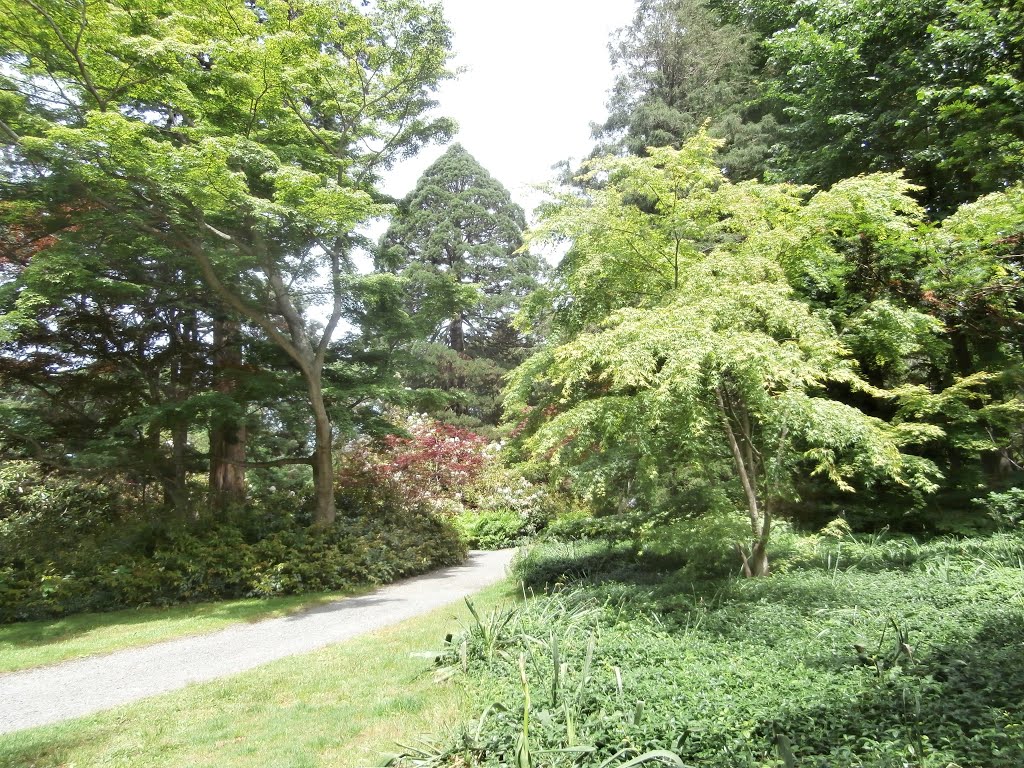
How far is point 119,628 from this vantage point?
23.0 feet

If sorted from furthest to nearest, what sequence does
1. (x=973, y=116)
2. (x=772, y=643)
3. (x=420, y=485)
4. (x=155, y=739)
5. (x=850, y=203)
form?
(x=420, y=485) → (x=973, y=116) → (x=850, y=203) → (x=772, y=643) → (x=155, y=739)

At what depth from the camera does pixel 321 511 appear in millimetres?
10156

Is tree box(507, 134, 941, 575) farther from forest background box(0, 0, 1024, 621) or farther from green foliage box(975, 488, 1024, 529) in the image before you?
green foliage box(975, 488, 1024, 529)

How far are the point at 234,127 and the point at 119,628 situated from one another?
7.14 m

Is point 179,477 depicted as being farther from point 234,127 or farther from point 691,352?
point 691,352

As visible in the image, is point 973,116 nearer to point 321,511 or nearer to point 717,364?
point 717,364

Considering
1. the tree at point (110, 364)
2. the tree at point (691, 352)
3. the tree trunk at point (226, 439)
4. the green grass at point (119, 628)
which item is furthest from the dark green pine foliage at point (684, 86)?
the green grass at point (119, 628)

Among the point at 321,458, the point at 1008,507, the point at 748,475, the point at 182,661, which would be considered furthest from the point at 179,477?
the point at 1008,507

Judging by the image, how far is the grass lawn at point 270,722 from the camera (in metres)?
3.41

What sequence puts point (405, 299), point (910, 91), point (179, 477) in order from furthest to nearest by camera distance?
1. point (405, 299)
2. point (179, 477)
3. point (910, 91)

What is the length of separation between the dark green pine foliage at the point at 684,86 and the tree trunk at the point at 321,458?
406 inches

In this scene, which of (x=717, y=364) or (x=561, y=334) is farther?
(x=561, y=334)

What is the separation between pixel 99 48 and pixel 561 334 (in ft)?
24.3

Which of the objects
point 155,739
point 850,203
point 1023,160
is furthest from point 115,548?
point 1023,160
